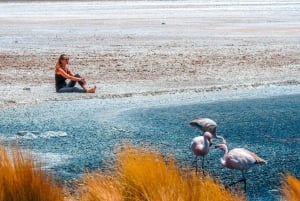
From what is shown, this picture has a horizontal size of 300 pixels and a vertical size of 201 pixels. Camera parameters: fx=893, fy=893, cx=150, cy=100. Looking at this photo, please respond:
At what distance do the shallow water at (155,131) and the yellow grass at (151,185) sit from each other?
2.58m

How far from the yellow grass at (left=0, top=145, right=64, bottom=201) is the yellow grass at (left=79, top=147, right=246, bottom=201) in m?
0.41

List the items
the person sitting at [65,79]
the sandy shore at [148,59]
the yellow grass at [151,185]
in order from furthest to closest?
the sandy shore at [148,59] → the person sitting at [65,79] → the yellow grass at [151,185]

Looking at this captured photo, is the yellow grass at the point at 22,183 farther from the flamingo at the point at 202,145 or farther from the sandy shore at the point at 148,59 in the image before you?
the sandy shore at the point at 148,59

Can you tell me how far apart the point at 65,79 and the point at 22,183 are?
1145cm

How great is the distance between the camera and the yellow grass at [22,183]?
7.49 m

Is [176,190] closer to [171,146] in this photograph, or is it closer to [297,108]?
[171,146]

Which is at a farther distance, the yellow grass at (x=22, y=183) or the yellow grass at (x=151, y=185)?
the yellow grass at (x=22, y=183)

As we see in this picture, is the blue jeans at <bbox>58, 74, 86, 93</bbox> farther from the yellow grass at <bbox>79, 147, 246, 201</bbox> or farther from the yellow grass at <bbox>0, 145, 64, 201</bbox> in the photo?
the yellow grass at <bbox>0, 145, 64, 201</bbox>

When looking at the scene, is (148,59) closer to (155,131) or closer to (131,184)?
(155,131)

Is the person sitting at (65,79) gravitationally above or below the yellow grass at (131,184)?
below

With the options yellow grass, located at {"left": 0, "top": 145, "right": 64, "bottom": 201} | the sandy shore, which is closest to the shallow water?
the sandy shore

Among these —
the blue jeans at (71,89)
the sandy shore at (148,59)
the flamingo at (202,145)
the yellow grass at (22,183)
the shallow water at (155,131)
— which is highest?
the yellow grass at (22,183)

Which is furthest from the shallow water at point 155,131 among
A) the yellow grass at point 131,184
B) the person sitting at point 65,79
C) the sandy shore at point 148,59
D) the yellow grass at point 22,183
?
the yellow grass at point 22,183

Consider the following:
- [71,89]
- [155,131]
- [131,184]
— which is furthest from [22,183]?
[71,89]
